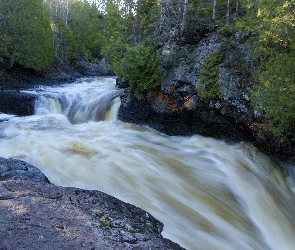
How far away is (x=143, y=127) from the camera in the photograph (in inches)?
404

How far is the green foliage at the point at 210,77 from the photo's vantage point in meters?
8.67

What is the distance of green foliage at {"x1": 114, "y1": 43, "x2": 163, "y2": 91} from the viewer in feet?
32.0

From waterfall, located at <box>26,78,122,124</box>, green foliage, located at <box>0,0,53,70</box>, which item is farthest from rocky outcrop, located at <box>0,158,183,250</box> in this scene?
green foliage, located at <box>0,0,53,70</box>

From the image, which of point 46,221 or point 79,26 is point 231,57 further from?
point 79,26

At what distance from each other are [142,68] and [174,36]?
220 centimetres

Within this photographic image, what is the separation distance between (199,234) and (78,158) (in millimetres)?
3627

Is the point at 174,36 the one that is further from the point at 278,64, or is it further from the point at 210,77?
the point at 278,64

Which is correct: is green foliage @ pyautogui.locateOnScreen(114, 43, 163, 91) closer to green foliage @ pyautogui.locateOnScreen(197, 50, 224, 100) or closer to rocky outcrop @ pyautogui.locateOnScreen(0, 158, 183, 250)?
green foliage @ pyautogui.locateOnScreen(197, 50, 224, 100)

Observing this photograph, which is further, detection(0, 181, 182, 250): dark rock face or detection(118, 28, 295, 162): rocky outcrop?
detection(118, 28, 295, 162): rocky outcrop

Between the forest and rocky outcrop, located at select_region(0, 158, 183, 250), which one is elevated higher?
the forest

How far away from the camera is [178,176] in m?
6.89

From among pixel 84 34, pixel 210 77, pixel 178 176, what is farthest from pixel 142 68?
pixel 84 34

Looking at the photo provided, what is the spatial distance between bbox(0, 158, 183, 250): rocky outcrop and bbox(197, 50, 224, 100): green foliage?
594 cm

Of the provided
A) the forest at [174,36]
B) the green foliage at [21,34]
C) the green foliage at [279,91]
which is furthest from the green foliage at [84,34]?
the green foliage at [279,91]
